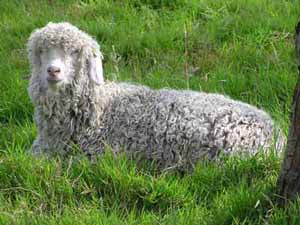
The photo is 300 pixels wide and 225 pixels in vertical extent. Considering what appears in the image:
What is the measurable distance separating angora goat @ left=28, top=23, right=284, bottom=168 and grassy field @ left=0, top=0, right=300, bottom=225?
236 millimetres

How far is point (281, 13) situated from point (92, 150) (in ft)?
10.0

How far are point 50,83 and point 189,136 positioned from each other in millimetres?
1002

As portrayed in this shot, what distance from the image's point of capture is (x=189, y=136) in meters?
4.42

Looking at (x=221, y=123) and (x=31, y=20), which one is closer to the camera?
(x=221, y=123)

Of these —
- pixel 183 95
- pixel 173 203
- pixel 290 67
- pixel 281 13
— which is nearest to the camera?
pixel 173 203

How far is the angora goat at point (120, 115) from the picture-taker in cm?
439

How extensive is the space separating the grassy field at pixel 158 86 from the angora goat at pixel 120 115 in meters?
0.24

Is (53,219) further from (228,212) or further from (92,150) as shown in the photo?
(92,150)

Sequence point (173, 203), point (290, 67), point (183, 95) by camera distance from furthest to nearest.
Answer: point (290, 67) → point (183, 95) → point (173, 203)

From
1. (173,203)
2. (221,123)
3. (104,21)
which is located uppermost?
(104,21)

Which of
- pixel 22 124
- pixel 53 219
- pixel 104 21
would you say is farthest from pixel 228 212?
pixel 104 21

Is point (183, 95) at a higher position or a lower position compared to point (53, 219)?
higher

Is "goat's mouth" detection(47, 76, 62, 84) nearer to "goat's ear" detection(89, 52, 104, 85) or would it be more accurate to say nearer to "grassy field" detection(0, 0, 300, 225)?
"goat's ear" detection(89, 52, 104, 85)

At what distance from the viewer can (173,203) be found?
12.2 ft
